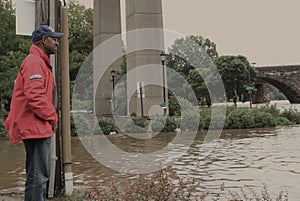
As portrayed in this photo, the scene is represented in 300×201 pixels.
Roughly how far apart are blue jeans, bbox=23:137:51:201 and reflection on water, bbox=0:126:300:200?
2.64 metres

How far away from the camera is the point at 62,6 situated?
532cm

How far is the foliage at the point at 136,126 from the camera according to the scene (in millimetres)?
16923

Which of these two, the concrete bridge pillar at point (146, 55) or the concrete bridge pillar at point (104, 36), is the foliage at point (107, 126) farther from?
the concrete bridge pillar at point (104, 36)

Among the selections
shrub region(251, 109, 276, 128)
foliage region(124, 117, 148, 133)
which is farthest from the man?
shrub region(251, 109, 276, 128)

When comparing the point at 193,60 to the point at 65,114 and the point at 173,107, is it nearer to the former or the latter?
the point at 173,107

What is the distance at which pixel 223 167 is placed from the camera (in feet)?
25.7

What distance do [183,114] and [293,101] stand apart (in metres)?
49.2

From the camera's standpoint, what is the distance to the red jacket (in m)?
3.43

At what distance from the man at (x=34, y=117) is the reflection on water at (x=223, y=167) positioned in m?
2.72

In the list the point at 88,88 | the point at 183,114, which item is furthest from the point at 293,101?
the point at 183,114

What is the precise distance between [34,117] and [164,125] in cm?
1354

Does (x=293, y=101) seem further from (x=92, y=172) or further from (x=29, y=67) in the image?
(x=29, y=67)

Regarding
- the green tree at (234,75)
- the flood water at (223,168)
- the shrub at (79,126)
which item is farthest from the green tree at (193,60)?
the flood water at (223,168)

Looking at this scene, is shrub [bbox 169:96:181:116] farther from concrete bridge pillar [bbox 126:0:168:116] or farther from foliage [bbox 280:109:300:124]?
foliage [bbox 280:109:300:124]
